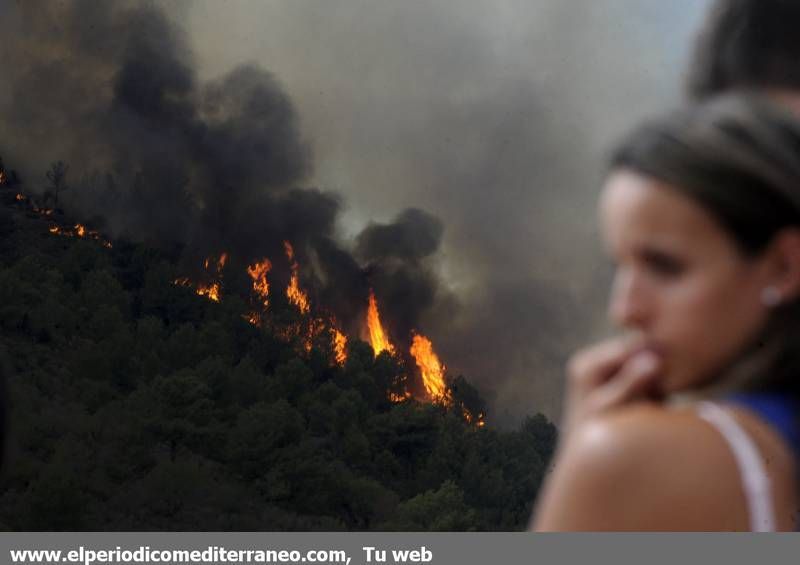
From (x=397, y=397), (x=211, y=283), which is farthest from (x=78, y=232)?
(x=397, y=397)

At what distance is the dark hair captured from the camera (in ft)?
Result: 2.42

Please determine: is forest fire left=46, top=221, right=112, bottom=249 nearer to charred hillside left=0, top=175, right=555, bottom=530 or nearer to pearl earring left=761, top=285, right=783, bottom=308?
charred hillside left=0, top=175, right=555, bottom=530

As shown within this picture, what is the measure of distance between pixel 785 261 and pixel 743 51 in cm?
34

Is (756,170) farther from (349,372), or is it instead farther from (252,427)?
(349,372)

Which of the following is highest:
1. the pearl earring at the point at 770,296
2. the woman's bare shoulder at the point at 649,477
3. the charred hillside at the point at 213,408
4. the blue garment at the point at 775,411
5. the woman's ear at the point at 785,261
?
the charred hillside at the point at 213,408

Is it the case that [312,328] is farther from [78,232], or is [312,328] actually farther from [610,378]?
[610,378]

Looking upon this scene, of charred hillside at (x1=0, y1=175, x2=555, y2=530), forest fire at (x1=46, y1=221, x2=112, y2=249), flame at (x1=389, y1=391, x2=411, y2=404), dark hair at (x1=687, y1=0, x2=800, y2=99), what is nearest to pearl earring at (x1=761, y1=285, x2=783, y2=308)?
dark hair at (x1=687, y1=0, x2=800, y2=99)

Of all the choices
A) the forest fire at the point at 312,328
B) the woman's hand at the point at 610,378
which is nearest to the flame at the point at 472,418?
the forest fire at the point at 312,328

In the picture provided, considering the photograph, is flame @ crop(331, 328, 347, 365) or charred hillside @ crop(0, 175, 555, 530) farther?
flame @ crop(331, 328, 347, 365)

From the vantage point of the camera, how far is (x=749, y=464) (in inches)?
17.2

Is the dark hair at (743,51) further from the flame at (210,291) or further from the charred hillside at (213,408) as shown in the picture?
the flame at (210,291)

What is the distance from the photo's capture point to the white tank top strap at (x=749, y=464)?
0.44 m

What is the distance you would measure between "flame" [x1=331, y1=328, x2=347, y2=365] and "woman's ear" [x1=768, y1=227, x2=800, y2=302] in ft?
99.5

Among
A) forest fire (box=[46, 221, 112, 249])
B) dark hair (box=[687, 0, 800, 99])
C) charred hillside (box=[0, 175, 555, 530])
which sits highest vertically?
forest fire (box=[46, 221, 112, 249])
